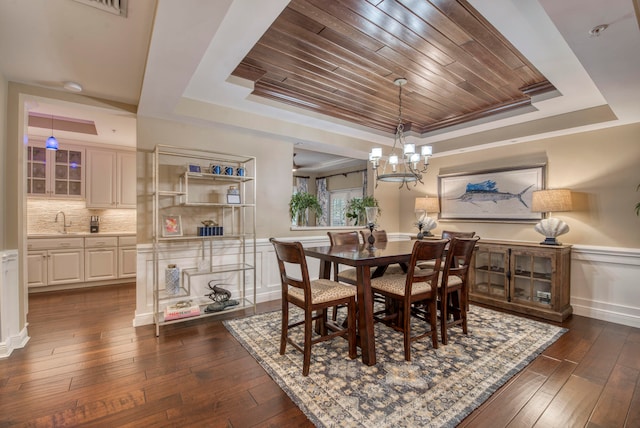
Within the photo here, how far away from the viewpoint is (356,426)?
1.62 meters

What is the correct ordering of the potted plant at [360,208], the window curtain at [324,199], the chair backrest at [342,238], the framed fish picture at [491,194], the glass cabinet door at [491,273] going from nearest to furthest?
the chair backrest at [342,238], the glass cabinet door at [491,273], the framed fish picture at [491,194], the potted plant at [360,208], the window curtain at [324,199]

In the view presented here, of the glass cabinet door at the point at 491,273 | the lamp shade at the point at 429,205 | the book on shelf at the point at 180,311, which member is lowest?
the book on shelf at the point at 180,311

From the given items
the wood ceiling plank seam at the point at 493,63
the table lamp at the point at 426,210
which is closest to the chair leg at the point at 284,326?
the wood ceiling plank seam at the point at 493,63

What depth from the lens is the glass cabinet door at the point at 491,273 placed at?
3.77m

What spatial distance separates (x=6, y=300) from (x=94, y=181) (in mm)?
3040

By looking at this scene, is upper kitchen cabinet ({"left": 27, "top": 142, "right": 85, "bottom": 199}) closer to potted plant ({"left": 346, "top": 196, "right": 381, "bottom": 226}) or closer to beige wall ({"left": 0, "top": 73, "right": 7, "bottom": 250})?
beige wall ({"left": 0, "top": 73, "right": 7, "bottom": 250})

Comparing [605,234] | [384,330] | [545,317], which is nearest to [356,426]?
[384,330]

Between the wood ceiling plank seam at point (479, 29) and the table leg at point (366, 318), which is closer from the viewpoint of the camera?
the wood ceiling plank seam at point (479, 29)

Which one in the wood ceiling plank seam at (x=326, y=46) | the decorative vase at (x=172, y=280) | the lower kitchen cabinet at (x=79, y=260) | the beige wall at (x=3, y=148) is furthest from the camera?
the lower kitchen cabinet at (x=79, y=260)

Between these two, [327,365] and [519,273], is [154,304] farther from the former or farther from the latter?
[519,273]

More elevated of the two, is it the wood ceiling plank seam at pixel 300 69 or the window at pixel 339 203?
the wood ceiling plank seam at pixel 300 69

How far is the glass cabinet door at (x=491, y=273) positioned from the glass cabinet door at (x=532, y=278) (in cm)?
13

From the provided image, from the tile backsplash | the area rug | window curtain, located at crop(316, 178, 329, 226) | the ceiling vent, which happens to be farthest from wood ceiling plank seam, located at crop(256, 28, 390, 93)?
window curtain, located at crop(316, 178, 329, 226)

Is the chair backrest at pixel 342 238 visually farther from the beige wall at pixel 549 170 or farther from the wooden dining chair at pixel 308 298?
the wooden dining chair at pixel 308 298
